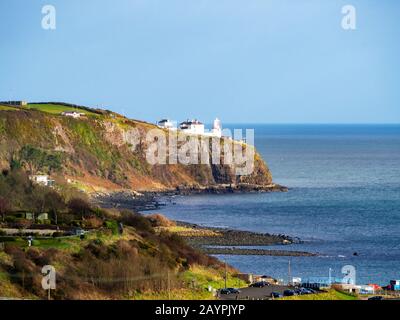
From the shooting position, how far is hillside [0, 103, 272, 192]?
407 ft

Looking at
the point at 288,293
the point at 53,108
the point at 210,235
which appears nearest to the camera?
the point at 288,293

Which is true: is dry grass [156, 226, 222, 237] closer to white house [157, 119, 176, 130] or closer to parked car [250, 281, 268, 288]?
parked car [250, 281, 268, 288]

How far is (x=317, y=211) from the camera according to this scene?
10506 cm

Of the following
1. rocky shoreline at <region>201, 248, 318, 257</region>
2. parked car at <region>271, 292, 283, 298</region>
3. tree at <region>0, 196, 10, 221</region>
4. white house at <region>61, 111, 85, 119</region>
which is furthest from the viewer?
white house at <region>61, 111, 85, 119</region>

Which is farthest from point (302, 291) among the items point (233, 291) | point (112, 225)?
point (112, 225)

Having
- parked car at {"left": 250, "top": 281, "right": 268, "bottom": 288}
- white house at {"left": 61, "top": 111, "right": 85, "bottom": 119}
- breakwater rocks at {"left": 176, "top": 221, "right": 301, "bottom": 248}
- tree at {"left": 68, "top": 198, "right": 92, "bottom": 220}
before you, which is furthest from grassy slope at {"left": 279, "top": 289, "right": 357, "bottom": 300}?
white house at {"left": 61, "top": 111, "right": 85, "bottom": 119}

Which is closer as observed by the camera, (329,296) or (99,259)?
(329,296)

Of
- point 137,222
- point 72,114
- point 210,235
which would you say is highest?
point 72,114

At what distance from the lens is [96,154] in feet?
448

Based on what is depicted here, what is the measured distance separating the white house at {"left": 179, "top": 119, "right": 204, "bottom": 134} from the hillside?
24.5 feet

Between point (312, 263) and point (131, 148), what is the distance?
77951 mm

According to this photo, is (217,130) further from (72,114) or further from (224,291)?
(224,291)

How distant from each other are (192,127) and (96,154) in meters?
24.9

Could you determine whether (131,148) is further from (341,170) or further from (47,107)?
(341,170)
